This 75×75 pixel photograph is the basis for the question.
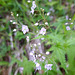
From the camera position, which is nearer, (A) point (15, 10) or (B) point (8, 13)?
(A) point (15, 10)

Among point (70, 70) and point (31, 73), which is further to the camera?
point (31, 73)

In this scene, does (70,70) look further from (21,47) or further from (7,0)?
(7,0)

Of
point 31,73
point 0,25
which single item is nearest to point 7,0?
point 0,25

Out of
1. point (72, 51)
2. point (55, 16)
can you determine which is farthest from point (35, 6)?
point (55, 16)

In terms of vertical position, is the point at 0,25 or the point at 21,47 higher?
the point at 0,25

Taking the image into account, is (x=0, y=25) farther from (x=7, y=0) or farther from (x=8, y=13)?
(x=7, y=0)

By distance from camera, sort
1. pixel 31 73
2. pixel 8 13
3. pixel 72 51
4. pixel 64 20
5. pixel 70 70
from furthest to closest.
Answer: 1. pixel 8 13
2. pixel 64 20
3. pixel 31 73
4. pixel 70 70
5. pixel 72 51

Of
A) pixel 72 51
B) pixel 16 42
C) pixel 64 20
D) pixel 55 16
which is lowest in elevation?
pixel 72 51

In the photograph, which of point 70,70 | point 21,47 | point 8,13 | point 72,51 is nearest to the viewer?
point 72,51

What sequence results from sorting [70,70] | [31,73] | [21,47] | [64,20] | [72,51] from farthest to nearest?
[21,47] → [64,20] → [31,73] → [70,70] → [72,51]
